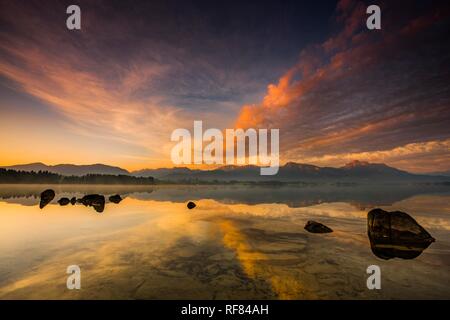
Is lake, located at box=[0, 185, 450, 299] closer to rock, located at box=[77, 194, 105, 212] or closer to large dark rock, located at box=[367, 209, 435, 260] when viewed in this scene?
large dark rock, located at box=[367, 209, 435, 260]

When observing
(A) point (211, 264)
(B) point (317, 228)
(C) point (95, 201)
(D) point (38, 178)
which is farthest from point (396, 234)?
(D) point (38, 178)

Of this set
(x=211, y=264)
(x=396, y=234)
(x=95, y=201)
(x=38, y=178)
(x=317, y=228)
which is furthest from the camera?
(x=38, y=178)

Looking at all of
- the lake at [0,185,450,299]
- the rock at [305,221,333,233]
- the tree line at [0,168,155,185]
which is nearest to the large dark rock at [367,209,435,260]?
the lake at [0,185,450,299]

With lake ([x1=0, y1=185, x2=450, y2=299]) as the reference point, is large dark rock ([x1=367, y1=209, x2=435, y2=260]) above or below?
above

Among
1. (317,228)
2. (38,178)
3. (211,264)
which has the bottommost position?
(211,264)

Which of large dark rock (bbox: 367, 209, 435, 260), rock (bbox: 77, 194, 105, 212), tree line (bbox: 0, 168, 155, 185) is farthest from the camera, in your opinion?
tree line (bbox: 0, 168, 155, 185)

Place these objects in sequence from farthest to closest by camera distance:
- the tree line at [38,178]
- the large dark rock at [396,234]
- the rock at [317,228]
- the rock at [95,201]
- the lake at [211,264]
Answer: the tree line at [38,178], the rock at [95,201], the rock at [317,228], the large dark rock at [396,234], the lake at [211,264]

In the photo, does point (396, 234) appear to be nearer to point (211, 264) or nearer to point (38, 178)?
point (211, 264)

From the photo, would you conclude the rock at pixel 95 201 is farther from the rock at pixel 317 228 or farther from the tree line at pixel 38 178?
the tree line at pixel 38 178

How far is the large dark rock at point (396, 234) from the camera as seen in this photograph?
12.2 metres

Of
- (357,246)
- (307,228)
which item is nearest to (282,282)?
(357,246)

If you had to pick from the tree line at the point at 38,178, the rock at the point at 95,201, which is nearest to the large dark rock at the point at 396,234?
the rock at the point at 95,201

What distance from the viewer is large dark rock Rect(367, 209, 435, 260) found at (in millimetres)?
12191

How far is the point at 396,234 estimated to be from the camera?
12.6 metres
